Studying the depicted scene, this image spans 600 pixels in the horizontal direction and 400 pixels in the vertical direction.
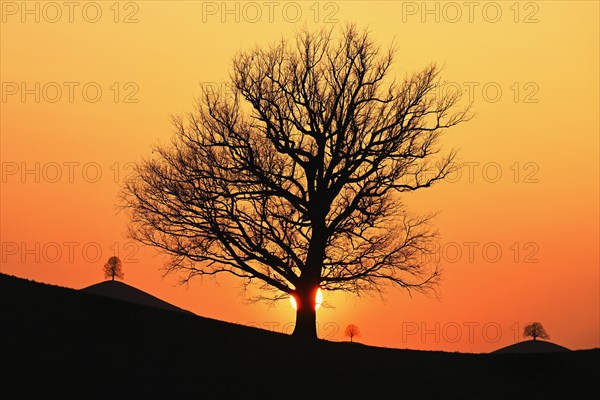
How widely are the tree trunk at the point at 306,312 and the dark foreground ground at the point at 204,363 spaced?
148 inches

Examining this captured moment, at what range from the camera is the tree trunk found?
1689 inches

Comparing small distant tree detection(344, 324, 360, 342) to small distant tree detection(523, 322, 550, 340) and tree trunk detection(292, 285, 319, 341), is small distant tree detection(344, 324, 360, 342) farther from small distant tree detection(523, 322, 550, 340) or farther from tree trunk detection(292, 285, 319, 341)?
tree trunk detection(292, 285, 319, 341)

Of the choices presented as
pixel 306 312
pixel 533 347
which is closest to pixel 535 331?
pixel 533 347

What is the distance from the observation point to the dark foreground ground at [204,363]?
2792 cm

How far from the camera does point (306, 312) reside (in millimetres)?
43250

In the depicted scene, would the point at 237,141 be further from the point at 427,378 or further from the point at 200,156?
the point at 427,378

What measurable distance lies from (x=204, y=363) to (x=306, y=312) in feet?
41.3

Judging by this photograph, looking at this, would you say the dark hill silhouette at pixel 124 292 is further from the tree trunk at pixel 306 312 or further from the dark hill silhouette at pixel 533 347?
the tree trunk at pixel 306 312

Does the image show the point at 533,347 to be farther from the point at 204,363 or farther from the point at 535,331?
the point at 204,363

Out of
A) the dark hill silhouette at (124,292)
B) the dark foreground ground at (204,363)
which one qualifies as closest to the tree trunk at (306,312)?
the dark foreground ground at (204,363)

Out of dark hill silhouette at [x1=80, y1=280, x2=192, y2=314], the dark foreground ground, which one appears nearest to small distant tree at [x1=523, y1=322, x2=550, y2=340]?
dark hill silhouette at [x1=80, y1=280, x2=192, y2=314]

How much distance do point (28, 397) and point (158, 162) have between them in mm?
20422

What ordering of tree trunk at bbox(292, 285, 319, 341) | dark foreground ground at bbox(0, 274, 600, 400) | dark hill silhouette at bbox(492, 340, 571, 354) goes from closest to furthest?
dark foreground ground at bbox(0, 274, 600, 400) < tree trunk at bbox(292, 285, 319, 341) < dark hill silhouette at bbox(492, 340, 571, 354)

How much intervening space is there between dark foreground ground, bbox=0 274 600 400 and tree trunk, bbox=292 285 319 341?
3.76 metres
